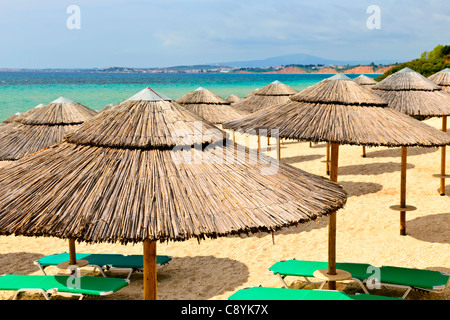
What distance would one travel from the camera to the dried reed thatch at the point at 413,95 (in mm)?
10750

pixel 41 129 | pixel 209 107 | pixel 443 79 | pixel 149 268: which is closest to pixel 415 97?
pixel 443 79

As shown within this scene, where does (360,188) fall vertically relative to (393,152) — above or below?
below

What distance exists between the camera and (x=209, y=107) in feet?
48.9

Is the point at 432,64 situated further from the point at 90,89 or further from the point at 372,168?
the point at 90,89

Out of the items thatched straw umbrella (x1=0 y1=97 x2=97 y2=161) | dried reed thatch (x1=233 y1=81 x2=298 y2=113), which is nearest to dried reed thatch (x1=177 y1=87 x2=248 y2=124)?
dried reed thatch (x1=233 y1=81 x2=298 y2=113)

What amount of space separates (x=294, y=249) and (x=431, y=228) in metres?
2.92

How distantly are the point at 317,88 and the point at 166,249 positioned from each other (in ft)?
13.7

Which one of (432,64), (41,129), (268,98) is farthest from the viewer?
(432,64)

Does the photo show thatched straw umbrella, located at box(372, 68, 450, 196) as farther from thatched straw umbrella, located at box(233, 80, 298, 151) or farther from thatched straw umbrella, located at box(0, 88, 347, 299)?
thatched straw umbrella, located at box(0, 88, 347, 299)

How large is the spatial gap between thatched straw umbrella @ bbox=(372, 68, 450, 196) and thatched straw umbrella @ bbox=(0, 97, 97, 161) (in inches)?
285

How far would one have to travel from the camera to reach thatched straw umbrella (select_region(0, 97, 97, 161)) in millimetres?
8906

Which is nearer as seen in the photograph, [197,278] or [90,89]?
[197,278]
